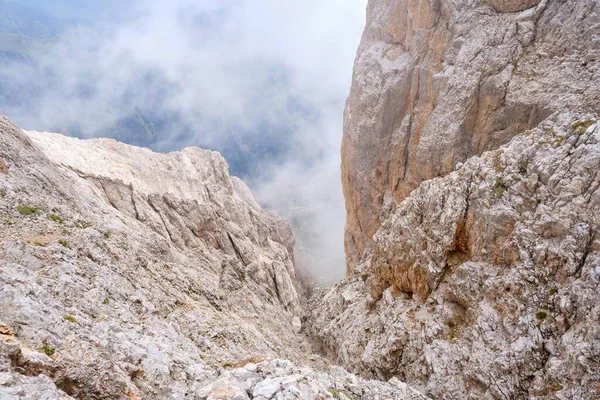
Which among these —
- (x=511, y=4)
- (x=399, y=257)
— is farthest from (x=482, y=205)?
(x=511, y=4)

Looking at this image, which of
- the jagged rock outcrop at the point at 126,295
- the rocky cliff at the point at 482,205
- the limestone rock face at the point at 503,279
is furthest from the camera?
the rocky cliff at the point at 482,205

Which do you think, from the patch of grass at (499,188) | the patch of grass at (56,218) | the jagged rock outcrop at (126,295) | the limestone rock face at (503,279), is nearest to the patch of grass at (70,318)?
the jagged rock outcrop at (126,295)

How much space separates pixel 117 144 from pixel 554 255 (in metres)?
63.3

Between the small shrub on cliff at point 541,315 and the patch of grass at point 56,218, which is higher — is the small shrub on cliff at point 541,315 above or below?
below

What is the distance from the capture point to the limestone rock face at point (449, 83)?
2825 cm

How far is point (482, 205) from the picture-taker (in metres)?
23.3

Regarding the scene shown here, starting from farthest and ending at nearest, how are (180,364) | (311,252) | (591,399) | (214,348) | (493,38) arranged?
(311,252)
(493,38)
(214,348)
(180,364)
(591,399)

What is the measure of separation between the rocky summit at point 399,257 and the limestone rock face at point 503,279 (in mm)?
102

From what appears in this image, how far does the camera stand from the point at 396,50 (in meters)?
45.4

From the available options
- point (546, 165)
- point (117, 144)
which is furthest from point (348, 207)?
point (117, 144)

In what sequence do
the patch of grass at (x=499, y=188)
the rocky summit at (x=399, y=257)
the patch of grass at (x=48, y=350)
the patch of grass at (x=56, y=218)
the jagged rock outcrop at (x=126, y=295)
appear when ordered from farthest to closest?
the patch of grass at (x=56, y=218) < the patch of grass at (x=499, y=188) < the rocky summit at (x=399, y=257) < the jagged rock outcrop at (x=126, y=295) < the patch of grass at (x=48, y=350)

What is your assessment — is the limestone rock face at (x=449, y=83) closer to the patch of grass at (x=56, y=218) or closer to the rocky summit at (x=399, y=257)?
the rocky summit at (x=399, y=257)

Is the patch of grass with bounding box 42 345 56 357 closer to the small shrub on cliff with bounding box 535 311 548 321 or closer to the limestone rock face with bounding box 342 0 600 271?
the small shrub on cliff with bounding box 535 311 548 321

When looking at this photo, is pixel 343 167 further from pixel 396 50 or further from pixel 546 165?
pixel 546 165
